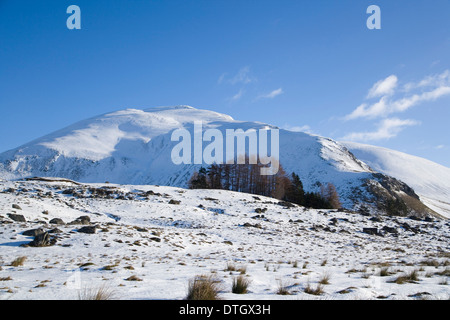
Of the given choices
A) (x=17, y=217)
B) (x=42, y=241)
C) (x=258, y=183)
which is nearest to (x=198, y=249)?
(x=42, y=241)

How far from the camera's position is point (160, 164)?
15338 centimetres

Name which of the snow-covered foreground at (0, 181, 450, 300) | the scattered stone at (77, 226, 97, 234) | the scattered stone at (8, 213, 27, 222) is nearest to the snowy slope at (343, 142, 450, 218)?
the snow-covered foreground at (0, 181, 450, 300)

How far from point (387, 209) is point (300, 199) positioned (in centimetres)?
2884

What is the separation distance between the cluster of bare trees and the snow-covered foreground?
19.1 m

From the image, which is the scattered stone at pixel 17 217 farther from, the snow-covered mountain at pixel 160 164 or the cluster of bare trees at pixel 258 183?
the snow-covered mountain at pixel 160 164

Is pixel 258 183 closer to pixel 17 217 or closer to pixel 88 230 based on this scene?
pixel 88 230

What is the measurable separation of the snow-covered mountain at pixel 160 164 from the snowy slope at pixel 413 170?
82.2ft

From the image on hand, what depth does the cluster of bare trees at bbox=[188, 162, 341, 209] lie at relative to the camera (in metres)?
59.9

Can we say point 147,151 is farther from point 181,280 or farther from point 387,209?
point 181,280

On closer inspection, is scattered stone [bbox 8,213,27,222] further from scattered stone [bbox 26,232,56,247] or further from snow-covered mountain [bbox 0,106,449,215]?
snow-covered mountain [bbox 0,106,449,215]

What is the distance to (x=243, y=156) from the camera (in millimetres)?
77438

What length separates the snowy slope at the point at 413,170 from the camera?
12551 centimetres
